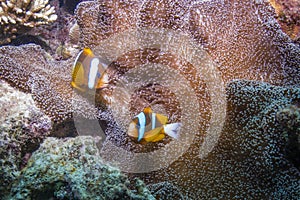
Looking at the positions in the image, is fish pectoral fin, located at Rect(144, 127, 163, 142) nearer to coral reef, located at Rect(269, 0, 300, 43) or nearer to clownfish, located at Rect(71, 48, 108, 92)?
clownfish, located at Rect(71, 48, 108, 92)

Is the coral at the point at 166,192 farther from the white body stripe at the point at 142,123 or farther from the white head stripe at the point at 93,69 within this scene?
the white head stripe at the point at 93,69

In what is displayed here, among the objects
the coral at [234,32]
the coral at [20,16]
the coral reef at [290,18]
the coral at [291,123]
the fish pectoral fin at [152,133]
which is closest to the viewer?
the coral at [291,123]

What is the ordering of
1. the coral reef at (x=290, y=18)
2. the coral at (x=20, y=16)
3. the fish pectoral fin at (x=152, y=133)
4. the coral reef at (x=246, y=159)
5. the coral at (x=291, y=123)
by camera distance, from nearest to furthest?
the coral at (x=291, y=123) → the coral reef at (x=246, y=159) → the fish pectoral fin at (x=152, y=133) → the coral reef at (x=290, y=18) → the coral at (x=20, y=16)

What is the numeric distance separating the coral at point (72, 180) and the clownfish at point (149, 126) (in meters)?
0.33

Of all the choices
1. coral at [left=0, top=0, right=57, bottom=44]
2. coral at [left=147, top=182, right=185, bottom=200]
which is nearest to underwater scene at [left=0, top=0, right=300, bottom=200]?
coral at [left=147, top=182, right=185, bottom=200]

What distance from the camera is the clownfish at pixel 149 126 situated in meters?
1.72

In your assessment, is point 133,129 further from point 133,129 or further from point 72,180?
point 72,180

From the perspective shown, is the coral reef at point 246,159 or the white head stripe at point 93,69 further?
the white head stripe at point 93,69

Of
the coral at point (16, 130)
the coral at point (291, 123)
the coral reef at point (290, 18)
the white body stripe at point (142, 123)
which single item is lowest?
the coral at point (16, 130)

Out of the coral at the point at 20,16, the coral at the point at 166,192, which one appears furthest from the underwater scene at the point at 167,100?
the coral at the point at 20,16

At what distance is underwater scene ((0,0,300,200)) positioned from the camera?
1.66 meters

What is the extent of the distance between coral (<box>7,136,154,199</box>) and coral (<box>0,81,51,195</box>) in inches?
11.9

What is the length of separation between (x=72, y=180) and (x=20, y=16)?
97.2 inches

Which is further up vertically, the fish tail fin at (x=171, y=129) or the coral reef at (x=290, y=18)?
the coral reef at (x=290, y=18)
